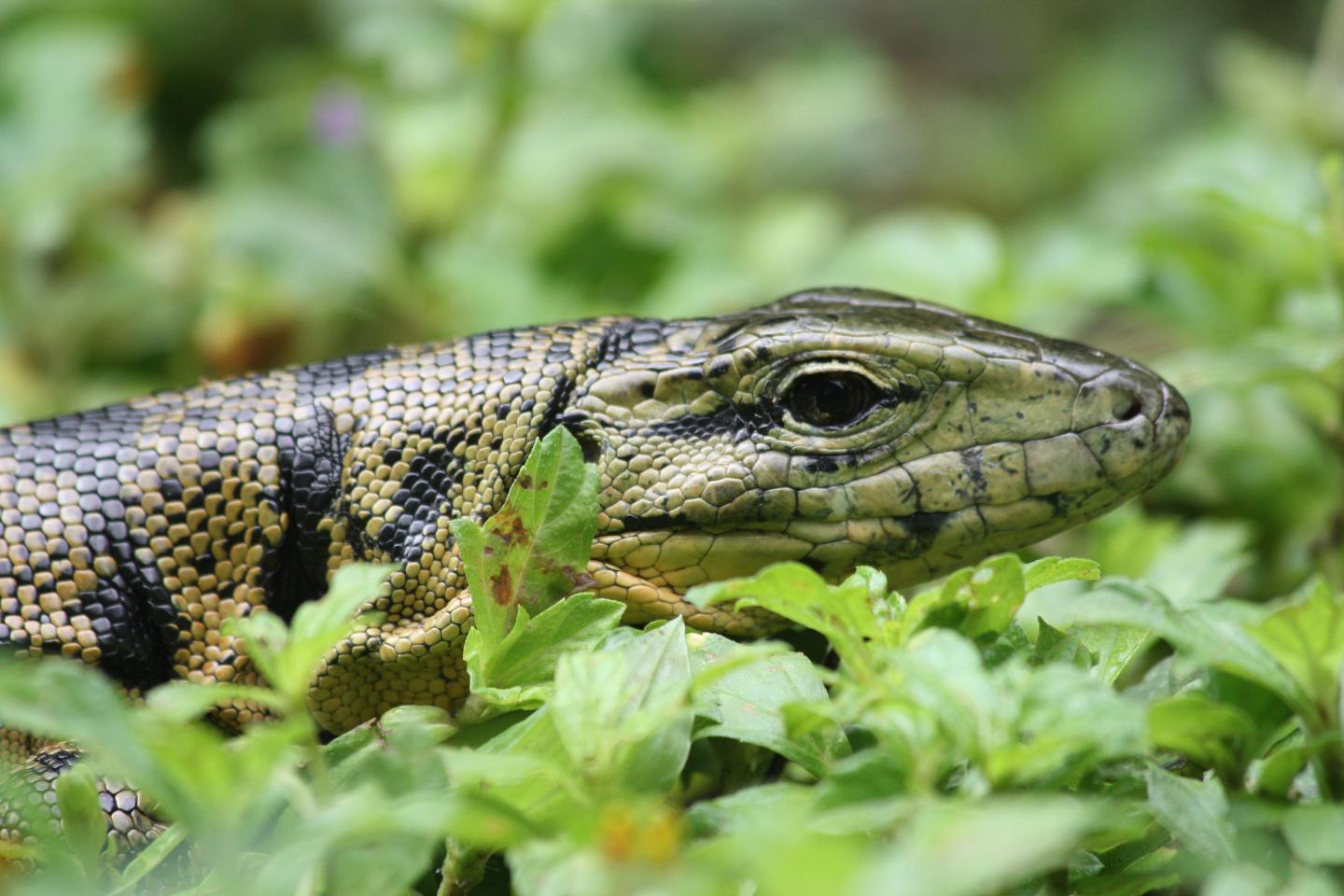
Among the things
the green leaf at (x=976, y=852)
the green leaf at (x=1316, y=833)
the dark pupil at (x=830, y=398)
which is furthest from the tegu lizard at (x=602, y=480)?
the green leaf at (x=976, y=852)

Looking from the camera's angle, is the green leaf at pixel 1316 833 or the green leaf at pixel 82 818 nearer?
the green leaf at pixel 1316 833

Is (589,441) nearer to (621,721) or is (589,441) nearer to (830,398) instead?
(830,398)

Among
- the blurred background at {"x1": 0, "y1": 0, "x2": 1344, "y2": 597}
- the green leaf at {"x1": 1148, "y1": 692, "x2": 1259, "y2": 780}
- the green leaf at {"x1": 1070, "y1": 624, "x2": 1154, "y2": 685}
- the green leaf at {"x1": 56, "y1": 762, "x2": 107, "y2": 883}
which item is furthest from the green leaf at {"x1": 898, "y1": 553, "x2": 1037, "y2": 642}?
the green leaf at {"x1": 56, "y1": 762, "x2": 107, "y2": 883}

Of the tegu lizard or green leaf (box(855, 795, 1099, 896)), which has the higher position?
green leaf (box(855, 795, 1099, 896))

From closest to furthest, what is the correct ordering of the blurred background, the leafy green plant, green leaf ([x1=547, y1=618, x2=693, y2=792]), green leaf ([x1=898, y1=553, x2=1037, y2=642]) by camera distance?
the leafy green plant, green leaf ([x1=547, y1=618, x2=693, y2=792]), green leaf ([x1=898, y1=553, x2=1037, y2=642]), the blurred background

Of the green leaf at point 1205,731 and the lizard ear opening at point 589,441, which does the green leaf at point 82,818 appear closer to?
the lizard ear opening at point 589,441

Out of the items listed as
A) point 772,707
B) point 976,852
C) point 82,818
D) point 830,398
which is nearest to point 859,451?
point 830,398

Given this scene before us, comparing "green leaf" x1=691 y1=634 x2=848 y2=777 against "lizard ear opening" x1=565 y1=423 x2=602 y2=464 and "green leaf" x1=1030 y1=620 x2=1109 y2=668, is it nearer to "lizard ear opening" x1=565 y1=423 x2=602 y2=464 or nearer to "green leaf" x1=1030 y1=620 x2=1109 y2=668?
"green leaf" x1=1030 y1=620 x2=1109 y2=668
